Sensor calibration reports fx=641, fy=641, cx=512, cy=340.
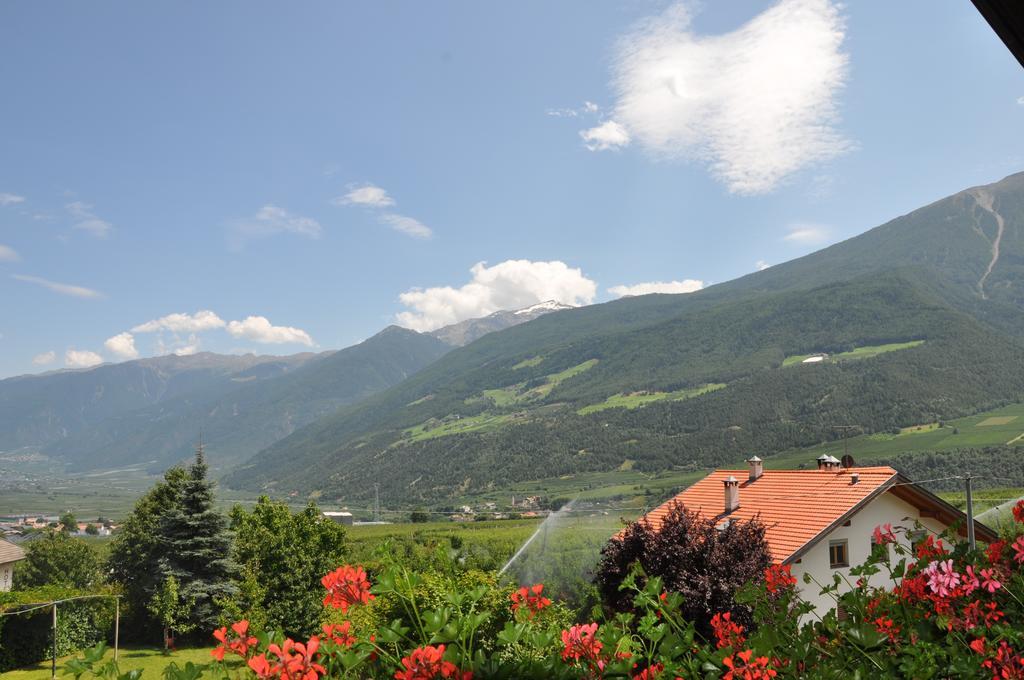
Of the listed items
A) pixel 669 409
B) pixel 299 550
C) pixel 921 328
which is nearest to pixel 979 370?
pixel 921 328

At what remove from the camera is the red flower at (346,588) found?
2.06 meters

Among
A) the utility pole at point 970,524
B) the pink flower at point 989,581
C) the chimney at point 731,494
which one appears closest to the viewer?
the pink flower at point 989,581

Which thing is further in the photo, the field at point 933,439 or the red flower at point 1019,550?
the field at point 933,439

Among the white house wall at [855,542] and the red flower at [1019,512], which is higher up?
the red flower at [1019,512]

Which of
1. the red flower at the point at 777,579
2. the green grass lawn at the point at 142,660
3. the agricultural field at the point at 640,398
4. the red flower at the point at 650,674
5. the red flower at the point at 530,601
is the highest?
the agricultural field at the point at 640,398

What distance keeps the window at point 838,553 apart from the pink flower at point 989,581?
58.4 feet

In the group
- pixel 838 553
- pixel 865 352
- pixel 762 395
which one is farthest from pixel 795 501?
pixel 865 352

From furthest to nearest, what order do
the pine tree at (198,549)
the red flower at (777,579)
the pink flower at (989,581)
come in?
the pine tree at (198,549) < the red flower at (777,579) < the pink flower at (989,581)

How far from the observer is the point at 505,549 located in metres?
35.0

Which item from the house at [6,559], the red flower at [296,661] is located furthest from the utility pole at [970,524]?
the house at [6,559]

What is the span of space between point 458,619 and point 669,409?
513ft

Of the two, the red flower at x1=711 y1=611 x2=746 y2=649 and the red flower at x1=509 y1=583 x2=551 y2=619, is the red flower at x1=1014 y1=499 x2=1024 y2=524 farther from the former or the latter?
the red flower at x1=509 y1=583 x2=551 y2=619

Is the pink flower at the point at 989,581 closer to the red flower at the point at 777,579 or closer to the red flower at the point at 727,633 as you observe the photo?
the red flower at the point at 777,579

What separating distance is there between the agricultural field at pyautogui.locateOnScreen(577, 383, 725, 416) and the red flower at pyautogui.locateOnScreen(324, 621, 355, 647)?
528ft
